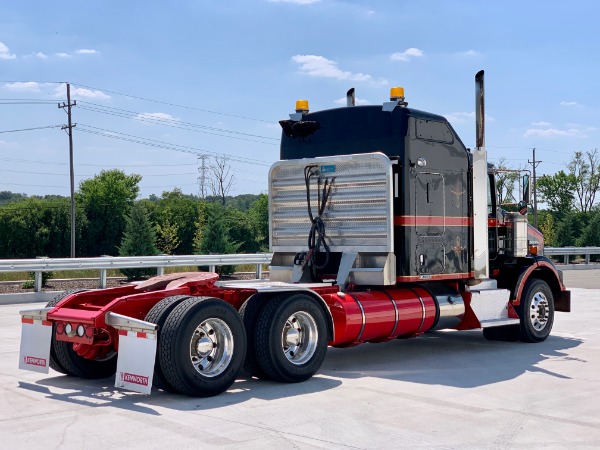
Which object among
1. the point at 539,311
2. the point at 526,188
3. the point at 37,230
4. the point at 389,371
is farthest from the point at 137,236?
the point at 37,230

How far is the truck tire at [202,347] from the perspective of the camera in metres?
7.69

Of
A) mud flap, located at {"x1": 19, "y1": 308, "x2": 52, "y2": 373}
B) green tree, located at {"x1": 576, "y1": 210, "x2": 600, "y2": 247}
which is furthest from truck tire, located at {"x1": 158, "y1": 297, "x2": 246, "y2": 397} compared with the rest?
green tree, located at {"x1": 576, "y1": 210, "x2": 600, "y2": 247}

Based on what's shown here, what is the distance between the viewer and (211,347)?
811 cm

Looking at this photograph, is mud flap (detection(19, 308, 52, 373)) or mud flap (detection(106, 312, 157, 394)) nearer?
mud flap (detection(106, 312, 157, 394))

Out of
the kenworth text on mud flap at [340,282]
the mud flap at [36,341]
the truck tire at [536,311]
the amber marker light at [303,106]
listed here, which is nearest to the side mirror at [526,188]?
the kenworth text on mud flap at [340,282]

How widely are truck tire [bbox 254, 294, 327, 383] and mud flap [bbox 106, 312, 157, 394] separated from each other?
136cm

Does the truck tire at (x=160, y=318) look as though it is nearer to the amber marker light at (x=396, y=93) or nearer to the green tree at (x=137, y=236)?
the amber marker light at (x=396, y=93)

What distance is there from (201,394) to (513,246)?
6.32 meters

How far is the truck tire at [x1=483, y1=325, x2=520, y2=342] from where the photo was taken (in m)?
12.3

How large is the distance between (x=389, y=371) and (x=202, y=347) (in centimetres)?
273

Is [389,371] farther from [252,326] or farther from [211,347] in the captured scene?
[211,347]

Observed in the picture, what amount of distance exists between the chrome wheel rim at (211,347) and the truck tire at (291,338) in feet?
1.49

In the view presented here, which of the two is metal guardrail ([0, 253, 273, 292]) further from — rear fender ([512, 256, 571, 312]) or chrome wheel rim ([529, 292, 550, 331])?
chrome wheel rim ([529, 292, 550, 331])

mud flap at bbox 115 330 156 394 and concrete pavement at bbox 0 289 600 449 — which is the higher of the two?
mud flap at bbox 115 330 156 394
